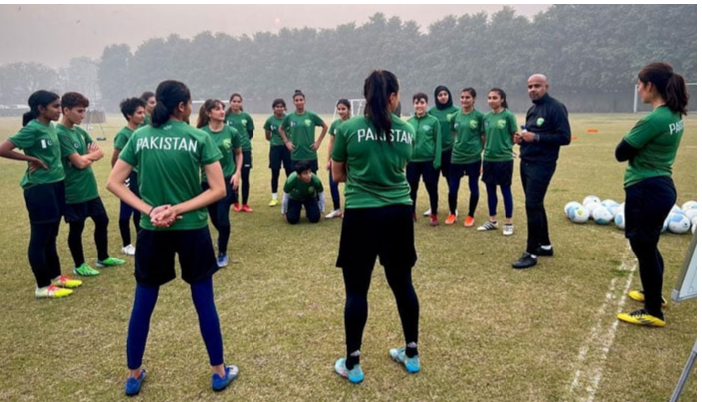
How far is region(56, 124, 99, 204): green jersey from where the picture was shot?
5.33 metres

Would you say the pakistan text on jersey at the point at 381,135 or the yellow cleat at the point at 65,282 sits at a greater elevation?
the pakistan text on jersey at the point at 381,135

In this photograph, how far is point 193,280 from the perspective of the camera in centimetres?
329

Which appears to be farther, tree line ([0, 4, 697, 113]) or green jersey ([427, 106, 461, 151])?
tree line ([0, 4, 697, 113])

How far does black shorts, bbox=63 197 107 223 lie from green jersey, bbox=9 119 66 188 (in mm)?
467

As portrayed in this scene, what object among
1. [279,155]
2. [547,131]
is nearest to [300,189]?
[279,155]

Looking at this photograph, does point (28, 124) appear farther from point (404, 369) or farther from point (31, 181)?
point (404, 369)

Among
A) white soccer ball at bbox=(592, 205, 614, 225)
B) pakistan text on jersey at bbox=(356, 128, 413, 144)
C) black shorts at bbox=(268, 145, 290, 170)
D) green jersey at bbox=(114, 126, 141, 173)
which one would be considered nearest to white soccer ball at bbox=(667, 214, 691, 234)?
white soccer ball at bbox=(592, 205, 614, 225)

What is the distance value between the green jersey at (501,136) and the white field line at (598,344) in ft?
7.84

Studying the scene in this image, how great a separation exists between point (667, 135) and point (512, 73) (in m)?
61.0

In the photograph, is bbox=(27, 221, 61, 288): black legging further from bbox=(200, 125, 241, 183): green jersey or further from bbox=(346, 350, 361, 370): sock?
bbox=(346, 350, 361, 370): sock

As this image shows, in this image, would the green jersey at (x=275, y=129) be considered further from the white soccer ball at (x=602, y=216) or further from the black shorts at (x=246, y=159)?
the white soccer ball at (x=602, y=216)

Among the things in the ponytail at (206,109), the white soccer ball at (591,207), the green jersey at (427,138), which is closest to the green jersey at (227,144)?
the ponytail at (206,109)

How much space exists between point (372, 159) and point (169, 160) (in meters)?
1.27

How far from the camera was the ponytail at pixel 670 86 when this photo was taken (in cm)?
404
